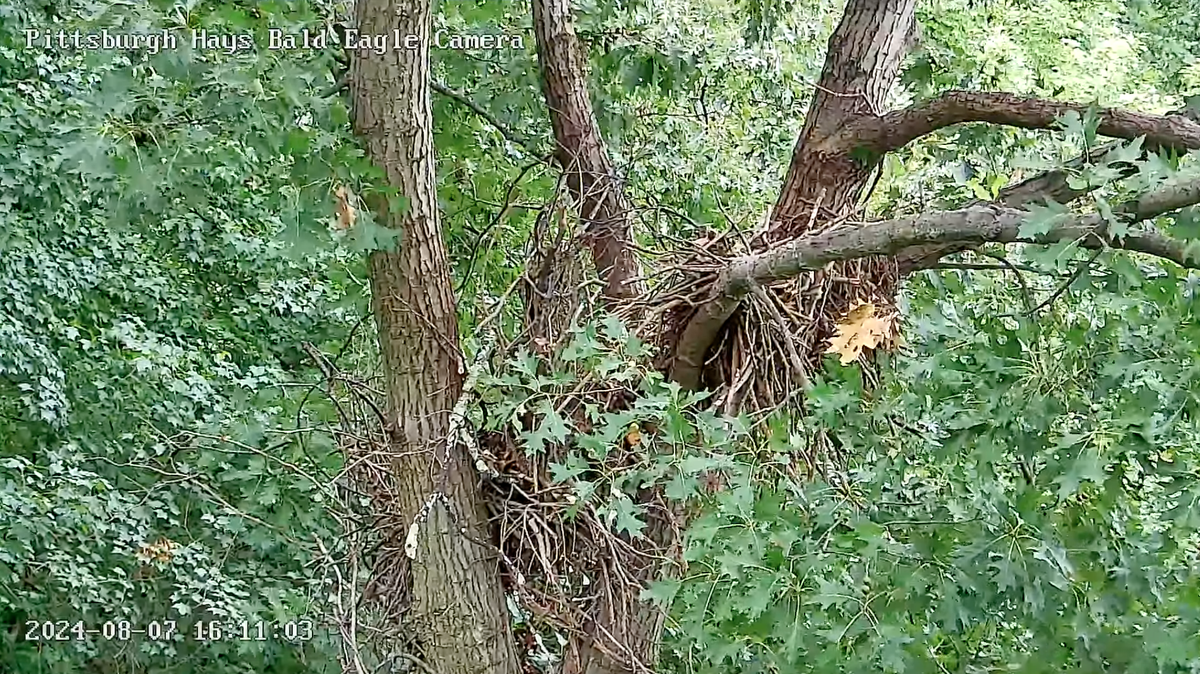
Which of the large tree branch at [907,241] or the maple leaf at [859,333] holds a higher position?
the large tree branch at [907,241]

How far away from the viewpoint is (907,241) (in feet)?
7.69

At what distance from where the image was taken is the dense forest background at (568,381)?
7.27 feet

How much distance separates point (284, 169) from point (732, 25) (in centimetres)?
311

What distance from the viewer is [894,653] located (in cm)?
212

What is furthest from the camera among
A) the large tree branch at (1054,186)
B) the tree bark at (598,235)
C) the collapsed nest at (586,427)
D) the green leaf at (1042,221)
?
the tree bark at (598,235)

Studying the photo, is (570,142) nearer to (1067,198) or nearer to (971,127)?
(971,127)

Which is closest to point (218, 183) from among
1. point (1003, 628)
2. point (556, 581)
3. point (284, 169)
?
point (284, 169)

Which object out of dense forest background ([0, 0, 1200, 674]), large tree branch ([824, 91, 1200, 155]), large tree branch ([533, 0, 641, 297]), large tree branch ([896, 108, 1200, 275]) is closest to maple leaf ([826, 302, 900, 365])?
dense forest background ([0, 0, 1200, 674])

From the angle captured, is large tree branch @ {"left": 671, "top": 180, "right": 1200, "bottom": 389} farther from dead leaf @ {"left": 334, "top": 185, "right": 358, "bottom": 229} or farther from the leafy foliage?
the leafy foliage

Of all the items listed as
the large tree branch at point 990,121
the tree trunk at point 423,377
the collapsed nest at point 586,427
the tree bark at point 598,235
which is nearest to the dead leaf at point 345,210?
the tree trunk at point 423,377
